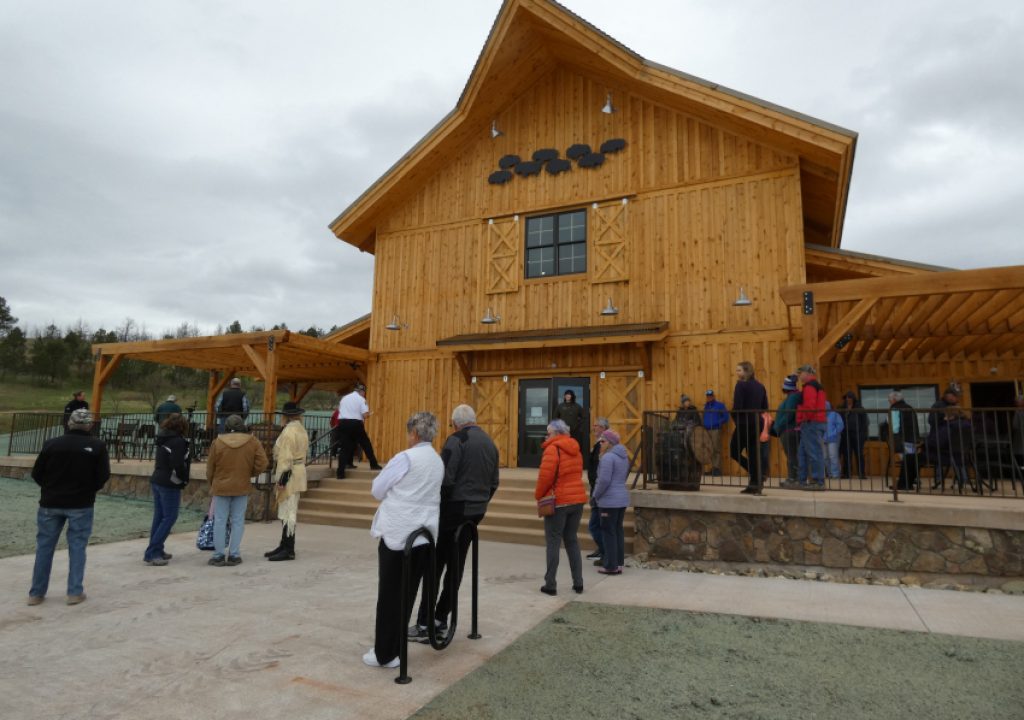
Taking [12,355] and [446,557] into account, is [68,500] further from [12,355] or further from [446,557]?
[12,355]

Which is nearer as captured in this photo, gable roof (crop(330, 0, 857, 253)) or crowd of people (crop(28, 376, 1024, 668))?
crowd of people (crop(28, 376, 1024, 668))

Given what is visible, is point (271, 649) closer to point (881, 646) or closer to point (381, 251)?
point (881, 646)

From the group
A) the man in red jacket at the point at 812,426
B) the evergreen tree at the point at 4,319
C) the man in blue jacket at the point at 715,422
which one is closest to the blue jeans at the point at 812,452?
the man in red jacket at the point at 812,426

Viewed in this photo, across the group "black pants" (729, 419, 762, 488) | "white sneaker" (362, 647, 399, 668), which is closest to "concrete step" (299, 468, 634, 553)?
"black pants" (729, 419, 762, 488)

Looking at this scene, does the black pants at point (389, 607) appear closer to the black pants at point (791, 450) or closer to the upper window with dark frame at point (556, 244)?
the black pants at point (791, 450)

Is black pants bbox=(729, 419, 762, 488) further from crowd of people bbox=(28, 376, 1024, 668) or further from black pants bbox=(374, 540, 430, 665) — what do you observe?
→ black pants bbox=(374, 540, 430, 665)

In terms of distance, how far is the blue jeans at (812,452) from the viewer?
782cm

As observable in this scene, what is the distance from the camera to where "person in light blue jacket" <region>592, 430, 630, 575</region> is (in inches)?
270

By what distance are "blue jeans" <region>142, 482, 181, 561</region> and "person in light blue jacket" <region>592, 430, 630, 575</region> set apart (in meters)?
4.94

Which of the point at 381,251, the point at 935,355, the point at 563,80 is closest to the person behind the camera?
the point at 935,355

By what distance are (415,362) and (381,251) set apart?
10.2ft

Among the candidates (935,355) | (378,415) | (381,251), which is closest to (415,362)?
(378,415)

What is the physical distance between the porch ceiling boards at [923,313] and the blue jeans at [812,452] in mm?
1041

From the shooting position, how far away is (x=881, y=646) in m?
4.45
